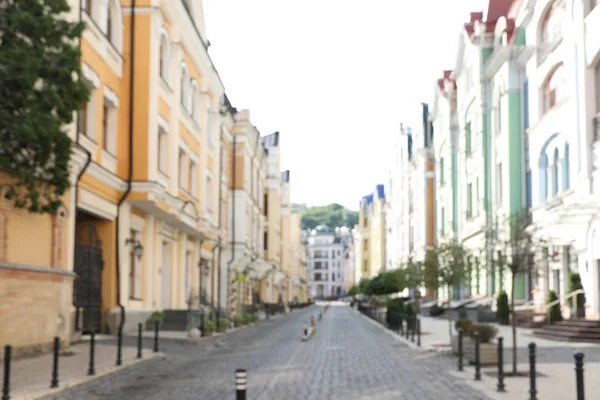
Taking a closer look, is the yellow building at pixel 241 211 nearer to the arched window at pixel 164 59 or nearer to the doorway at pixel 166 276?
the doorway at pixel 166 276

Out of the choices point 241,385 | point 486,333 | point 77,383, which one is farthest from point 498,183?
point 241,385

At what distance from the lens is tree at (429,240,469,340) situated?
24.6 meters

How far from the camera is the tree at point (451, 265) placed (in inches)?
970

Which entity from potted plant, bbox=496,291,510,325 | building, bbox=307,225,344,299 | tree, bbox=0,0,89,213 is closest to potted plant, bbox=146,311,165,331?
tree, bbox=0,0,89,213

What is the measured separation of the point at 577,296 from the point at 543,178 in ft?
22.5

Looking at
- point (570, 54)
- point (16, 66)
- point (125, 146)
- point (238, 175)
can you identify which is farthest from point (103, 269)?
point (238, 175)

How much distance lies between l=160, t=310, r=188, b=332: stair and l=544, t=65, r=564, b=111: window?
15.7 metres

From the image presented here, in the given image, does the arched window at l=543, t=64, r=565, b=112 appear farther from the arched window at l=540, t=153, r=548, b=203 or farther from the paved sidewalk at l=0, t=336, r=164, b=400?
the paved sidewalk at l=0, t=336, r=164, b=400

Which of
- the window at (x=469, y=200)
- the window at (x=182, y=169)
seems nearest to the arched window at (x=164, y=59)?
the window at (x=182, y=169)

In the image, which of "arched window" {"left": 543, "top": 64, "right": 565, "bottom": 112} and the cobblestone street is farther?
"arched window" {"left": 543, "top": 64, "right": 565, "bottom": 112}

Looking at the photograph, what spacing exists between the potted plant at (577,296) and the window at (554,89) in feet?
21.5

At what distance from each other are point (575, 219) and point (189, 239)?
16651 mm

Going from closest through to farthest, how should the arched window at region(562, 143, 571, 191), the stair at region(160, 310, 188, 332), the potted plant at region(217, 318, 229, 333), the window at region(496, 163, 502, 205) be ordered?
the stair at region(160, 310, 188, 332), the arched window at region(562, 143, 571, 191), the potted plant at region(217, 318, 229, 333), the window at region(496, 163, 502, 205)

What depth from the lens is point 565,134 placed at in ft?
97.6
